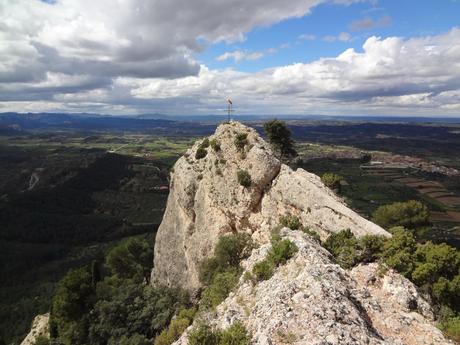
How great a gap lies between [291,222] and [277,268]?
1276cm

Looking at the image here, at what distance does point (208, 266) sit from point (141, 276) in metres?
29.1

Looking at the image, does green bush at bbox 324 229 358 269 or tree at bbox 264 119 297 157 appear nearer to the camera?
green bush at bbox 324 229 358 269

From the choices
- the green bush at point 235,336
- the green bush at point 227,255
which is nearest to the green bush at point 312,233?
the green bush at point 227,255

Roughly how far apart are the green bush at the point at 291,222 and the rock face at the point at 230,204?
87 centimetres

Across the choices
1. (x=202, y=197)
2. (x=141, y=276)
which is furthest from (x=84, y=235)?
(x=202, y=197)

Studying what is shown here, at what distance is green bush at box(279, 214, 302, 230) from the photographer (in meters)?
39.9

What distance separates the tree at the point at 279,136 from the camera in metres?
69.0

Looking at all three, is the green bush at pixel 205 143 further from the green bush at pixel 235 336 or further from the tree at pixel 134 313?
the green bush at pixel 235 336

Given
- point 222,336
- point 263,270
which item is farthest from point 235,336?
point 263,270

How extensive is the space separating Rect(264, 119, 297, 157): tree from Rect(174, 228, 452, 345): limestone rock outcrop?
41.4 meters

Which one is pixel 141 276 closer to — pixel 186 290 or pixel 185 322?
pixel 186 290

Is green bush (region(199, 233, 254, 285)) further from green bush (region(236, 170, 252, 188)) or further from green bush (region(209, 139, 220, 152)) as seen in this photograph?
green bush (region(209, 139, 220, 152))

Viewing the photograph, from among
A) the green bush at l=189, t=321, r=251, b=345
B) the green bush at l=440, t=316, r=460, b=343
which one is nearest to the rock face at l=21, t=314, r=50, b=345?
the green bush at l=189, t=321, r=251, b=345

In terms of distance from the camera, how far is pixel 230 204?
165 feet
